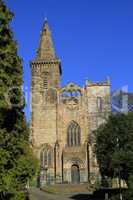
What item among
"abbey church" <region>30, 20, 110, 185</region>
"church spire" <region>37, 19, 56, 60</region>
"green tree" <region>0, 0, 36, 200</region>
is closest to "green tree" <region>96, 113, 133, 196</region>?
"green tree" <region>0, 0, 36, 200</region>

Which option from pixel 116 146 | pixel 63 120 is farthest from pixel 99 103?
pixel 116 146

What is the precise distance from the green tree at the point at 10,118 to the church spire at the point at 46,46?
4799 centimetres

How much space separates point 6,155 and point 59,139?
46.4 m

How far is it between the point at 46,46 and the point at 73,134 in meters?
16.4

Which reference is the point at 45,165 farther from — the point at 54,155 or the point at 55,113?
the point at 55,113

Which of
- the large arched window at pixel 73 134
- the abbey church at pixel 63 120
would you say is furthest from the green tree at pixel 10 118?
the large arched window at pixel 73 134

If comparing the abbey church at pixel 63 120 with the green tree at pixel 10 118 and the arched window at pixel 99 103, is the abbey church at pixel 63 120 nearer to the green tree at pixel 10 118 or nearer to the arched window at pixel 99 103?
the arched window at pixel 99 103

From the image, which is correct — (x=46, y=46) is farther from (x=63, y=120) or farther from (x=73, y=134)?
(x=73, y=134)

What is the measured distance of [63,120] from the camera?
2591 inches

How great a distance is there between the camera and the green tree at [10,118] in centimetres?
1848

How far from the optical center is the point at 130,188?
28.1 m

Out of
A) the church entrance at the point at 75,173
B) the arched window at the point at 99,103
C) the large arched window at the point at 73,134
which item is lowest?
the church entrance at the point at 75,173

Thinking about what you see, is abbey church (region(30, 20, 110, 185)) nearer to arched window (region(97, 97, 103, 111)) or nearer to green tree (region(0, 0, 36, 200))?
arched window (region(97, 97, 103, 111))

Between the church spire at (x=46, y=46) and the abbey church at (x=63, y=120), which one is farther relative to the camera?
the church spire at (x=46, y=46)
